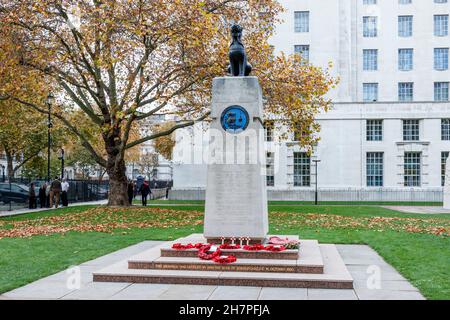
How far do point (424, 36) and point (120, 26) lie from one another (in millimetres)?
34769

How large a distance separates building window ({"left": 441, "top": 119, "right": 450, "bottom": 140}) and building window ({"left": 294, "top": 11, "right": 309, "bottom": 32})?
14809mm

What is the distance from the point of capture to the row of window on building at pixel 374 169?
147 feet

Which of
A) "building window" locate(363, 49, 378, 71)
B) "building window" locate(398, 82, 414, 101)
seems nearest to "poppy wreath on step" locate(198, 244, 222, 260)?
"building window" locate(363, 49, 378, 71)

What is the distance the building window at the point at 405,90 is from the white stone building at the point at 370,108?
0.09 m

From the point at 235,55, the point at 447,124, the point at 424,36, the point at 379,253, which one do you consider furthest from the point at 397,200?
the point at 235,55

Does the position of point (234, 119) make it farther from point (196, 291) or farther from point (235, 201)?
point (196, 291)

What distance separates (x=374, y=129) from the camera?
150 ft

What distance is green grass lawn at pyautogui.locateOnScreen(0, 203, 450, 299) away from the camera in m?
Result: 9.98

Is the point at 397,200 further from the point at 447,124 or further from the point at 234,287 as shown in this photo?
the point at 234,287

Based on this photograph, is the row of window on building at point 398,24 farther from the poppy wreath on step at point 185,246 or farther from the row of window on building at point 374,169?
the poppy wreath on step at point 185,246

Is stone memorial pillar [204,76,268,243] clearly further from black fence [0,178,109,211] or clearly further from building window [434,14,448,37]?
building window [434,14,448,37]

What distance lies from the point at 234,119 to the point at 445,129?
38.8 metres

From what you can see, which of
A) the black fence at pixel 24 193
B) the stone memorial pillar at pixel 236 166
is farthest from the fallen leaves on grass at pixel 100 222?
the black fence at pixel 24 193

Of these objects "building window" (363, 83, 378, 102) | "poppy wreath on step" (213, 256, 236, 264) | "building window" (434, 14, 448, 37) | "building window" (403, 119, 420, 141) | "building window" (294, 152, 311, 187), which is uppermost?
"building window" (434, 14, 448, 37)
